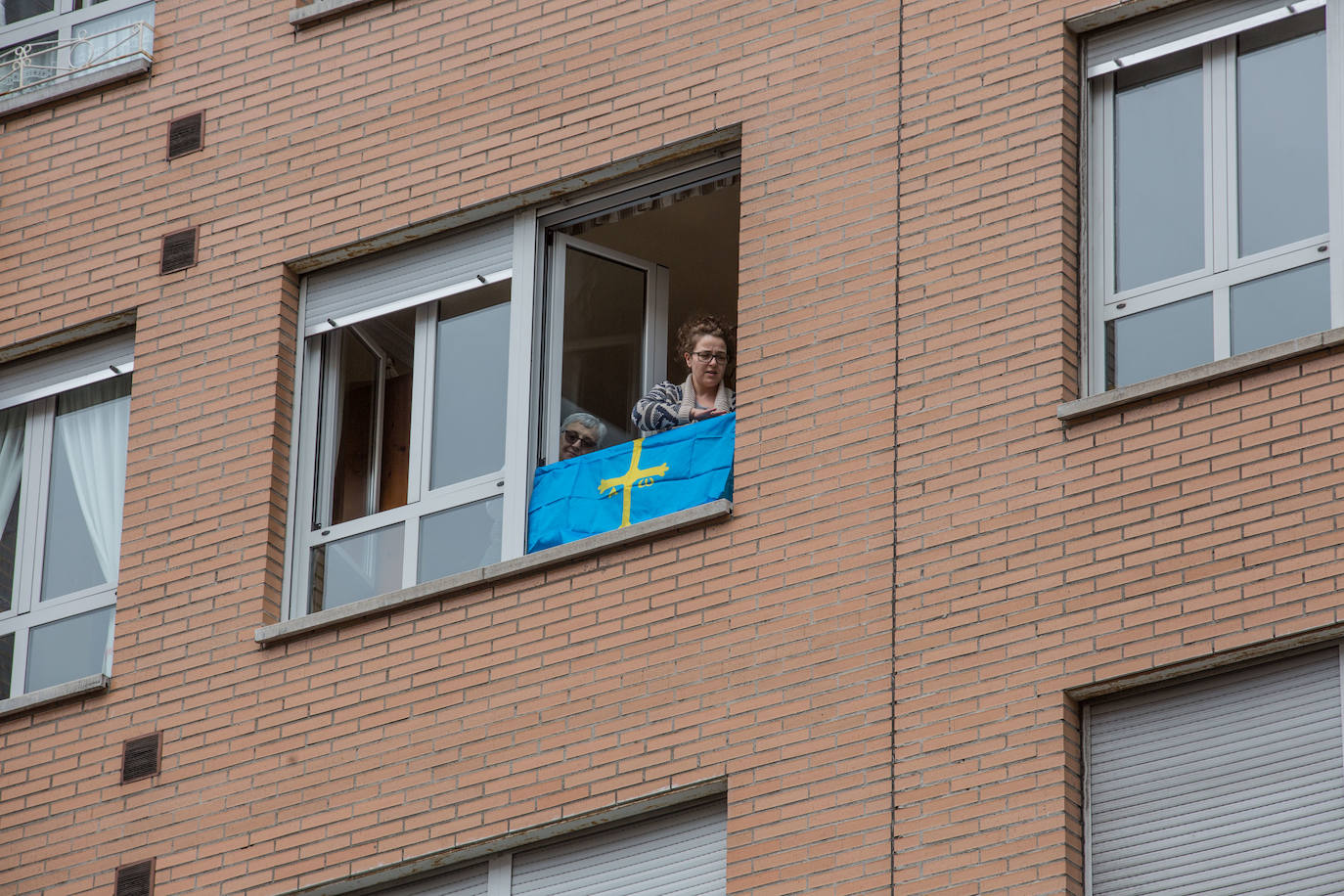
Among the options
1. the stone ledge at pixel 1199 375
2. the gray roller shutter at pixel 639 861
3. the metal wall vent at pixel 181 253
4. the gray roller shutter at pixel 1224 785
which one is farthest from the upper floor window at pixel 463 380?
the gray roller shutter at pixel 1224 785

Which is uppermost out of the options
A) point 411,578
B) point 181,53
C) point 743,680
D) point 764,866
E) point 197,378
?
point 181,53

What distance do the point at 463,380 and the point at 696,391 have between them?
57.0 inches

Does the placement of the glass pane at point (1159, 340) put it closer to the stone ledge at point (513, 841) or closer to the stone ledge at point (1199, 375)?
the stone ledge at point (1199, 375)

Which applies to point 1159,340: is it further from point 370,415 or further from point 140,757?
point 140,757

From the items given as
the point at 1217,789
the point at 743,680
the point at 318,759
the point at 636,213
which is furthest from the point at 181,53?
the point at 1217,789

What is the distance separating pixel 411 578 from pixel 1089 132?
457 centimetres

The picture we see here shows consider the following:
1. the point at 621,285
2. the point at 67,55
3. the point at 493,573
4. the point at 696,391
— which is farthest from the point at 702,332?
the point at 67,55

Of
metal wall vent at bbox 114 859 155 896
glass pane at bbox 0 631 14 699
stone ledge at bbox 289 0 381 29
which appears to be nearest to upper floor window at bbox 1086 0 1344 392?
stone ledge at bbox 289 0 381 29

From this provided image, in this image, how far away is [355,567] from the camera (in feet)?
54.5

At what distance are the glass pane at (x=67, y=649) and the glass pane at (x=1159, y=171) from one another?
21.3ft

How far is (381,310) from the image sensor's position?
55.6ft

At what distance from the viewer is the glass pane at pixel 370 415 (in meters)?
16.8

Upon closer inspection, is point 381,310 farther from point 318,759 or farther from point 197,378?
point 318,759

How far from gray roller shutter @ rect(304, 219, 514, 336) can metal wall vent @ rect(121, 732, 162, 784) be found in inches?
103
